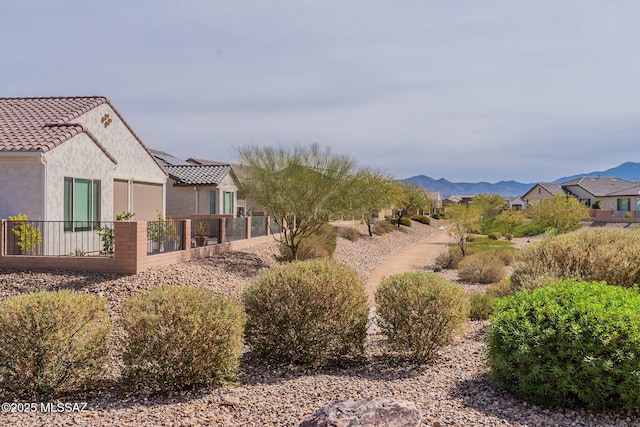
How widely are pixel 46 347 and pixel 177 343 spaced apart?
1.46 m

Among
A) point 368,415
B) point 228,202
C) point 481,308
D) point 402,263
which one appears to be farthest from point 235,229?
point 368,415

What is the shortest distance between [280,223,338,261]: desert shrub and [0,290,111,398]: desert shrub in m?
16.4

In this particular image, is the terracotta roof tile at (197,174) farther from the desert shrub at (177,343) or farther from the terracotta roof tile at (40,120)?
the desert shrub at (177,343)

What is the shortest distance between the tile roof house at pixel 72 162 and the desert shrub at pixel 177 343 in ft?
35.0

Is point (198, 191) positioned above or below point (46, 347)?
above

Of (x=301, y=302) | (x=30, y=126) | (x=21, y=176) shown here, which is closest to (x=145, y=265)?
(x=21, y=176)

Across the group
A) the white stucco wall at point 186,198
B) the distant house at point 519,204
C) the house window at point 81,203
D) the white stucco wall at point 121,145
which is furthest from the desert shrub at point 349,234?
the distant house at point 519,204

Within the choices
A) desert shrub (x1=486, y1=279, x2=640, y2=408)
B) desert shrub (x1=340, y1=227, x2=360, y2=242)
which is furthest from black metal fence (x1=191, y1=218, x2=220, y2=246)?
desert shrub (x1=340, y1=227, x2=360, y2=242)

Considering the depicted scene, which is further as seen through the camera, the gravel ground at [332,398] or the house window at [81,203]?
the house window at [81,203]

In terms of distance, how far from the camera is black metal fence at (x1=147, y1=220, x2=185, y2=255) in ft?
52.4

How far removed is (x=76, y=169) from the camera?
672 inches

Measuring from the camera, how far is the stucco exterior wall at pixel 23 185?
15562mm

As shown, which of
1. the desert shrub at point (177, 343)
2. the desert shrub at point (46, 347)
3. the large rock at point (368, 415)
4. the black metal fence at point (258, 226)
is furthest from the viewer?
the black metal fence at point (258, 226)

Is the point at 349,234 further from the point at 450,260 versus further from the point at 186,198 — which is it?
the point at 186,198
